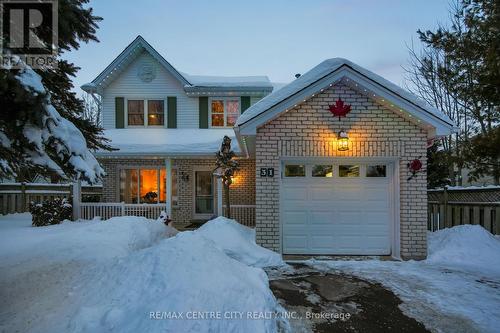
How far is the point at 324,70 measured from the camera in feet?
24.0

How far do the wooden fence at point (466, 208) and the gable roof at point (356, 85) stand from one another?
3.54m

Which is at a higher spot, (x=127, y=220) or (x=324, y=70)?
(x=324, y=70)

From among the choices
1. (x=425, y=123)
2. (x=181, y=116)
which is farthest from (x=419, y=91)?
(x=181, y=116)

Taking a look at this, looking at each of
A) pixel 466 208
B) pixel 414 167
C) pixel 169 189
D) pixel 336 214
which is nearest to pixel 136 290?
pixel 336 214

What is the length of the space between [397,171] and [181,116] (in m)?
10.4

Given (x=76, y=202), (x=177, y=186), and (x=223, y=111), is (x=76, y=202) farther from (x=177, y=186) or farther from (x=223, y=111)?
(x=223, y=111)

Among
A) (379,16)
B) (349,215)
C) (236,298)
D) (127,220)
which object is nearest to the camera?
(236,298)

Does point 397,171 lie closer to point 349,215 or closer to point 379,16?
point 349,215

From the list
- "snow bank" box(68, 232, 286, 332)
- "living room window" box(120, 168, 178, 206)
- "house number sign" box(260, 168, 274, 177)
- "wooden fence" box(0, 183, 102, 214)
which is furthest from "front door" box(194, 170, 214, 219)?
"snow bank" box(68, 232, 286, 332)

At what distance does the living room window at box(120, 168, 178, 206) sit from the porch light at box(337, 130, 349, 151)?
8.86m

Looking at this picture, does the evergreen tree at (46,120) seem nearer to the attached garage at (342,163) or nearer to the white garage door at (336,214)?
the attached garage at (342,163)

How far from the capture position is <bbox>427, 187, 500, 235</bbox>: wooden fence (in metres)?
8.60

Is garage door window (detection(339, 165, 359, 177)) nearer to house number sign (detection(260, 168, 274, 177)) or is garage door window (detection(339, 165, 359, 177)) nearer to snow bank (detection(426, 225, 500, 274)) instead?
house number sign (detection(260, 168, 274, 177))
